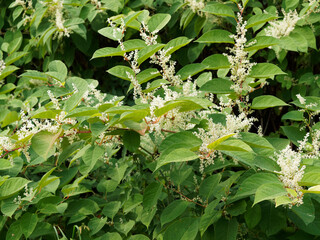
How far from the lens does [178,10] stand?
10.8 ft

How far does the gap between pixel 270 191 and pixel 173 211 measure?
0.52 metres

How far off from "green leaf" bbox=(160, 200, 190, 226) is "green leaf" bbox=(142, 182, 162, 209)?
6 centimetres

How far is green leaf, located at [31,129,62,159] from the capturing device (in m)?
1.62

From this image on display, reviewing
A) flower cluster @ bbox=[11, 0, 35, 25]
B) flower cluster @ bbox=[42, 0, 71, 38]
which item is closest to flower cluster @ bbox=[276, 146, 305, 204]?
flower cluster @ bbox=[42, 0, 71, 38]

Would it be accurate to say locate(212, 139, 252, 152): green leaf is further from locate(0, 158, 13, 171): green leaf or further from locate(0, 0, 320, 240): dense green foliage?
locate(0, 158, 13, 171): green leaf

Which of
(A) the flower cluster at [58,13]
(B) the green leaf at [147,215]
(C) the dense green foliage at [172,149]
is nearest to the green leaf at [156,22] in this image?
(C) the dense green foliage at [172,149]

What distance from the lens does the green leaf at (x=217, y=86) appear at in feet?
5.89

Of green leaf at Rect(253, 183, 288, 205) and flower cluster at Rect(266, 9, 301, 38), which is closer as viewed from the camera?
green leaf at Rect(253, 183, 288, 205)

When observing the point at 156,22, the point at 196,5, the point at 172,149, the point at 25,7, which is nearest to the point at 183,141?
the point at 172,149

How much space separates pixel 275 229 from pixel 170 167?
0.54m

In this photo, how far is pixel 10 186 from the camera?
1.92 metres

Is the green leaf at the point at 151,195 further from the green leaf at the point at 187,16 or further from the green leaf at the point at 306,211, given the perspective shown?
the green leaf at the point at 187,16

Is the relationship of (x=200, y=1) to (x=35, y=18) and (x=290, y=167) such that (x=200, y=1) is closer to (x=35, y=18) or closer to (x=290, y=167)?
(x=35, y=18)

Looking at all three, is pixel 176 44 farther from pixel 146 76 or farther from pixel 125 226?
pixel 125 226
